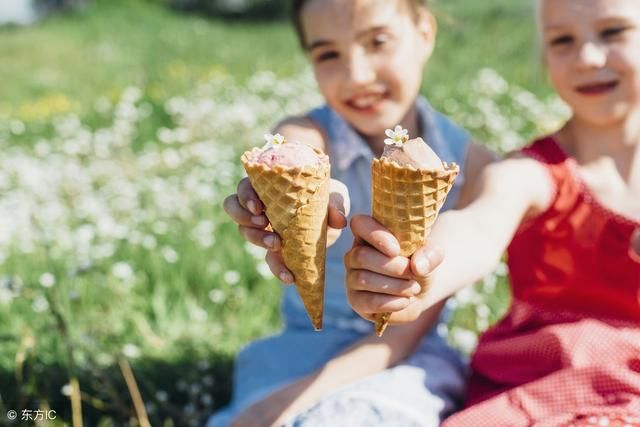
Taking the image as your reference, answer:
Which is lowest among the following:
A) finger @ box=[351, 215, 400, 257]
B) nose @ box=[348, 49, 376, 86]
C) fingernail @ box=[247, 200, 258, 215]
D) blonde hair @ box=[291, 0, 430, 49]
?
finger @ box=[351, 215, 400, 257]

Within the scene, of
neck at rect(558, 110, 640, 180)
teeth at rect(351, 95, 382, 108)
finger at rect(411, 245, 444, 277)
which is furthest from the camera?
teeth at rect(351, 95, 382, 108)

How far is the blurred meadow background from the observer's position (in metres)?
2.92

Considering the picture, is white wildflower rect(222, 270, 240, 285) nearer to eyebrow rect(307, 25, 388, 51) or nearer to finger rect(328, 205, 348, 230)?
eyebrow rect(307, 25, 388, 51)

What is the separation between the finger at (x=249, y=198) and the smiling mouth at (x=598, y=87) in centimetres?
99

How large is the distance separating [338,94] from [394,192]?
90 centimetres

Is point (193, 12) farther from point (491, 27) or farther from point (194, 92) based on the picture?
point (194, 92)

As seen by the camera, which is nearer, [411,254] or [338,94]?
[411,254]

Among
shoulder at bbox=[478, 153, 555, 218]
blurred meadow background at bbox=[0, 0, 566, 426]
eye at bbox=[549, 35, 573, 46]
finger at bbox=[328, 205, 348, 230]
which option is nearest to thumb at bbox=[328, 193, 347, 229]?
finger at bbox=[328, 205, 348, 230]

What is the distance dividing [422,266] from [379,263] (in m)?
0.08

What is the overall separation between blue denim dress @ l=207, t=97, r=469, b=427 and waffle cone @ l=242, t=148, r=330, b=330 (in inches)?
21.5

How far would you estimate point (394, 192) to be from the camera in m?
1.51

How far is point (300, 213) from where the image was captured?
1581 millimetres

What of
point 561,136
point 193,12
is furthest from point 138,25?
point 561,136

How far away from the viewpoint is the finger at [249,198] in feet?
5.42
